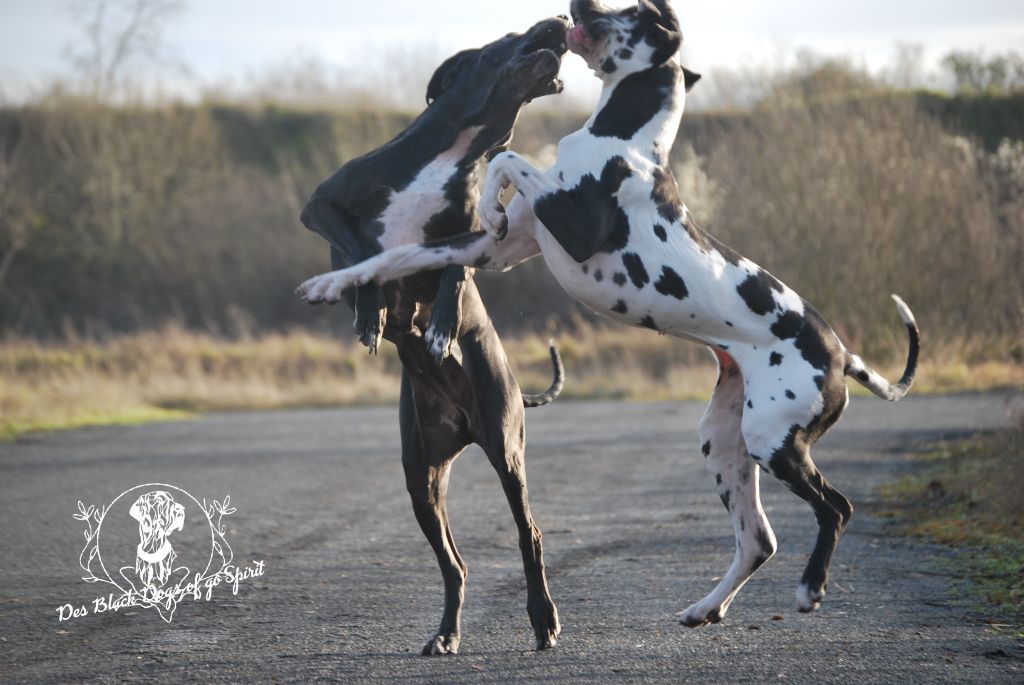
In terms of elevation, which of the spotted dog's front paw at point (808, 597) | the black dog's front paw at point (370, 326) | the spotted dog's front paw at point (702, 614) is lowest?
the spotted dog's front paw at point (702, 614)

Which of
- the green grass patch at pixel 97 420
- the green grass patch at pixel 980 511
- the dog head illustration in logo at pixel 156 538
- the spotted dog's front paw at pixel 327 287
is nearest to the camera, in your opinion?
the spotted dog's front paw at pixel 327 287

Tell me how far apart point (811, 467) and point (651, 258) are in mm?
1057

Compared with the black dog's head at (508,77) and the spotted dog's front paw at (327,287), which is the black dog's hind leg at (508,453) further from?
the black dog's head at (508,77)

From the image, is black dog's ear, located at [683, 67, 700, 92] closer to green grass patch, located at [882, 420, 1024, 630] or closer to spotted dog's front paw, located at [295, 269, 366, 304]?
spotted dog's front paw, located at [295, 269, 366, 304]

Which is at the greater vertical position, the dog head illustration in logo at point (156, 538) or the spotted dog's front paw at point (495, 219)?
the spotted dog's front paw at point (495, 219)

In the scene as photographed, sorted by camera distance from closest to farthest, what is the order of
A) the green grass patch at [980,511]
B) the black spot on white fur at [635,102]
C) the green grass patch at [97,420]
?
the black spot on white fur at [635,102]
the green grass patch at [980,511]
the green grass patch at [97,420]

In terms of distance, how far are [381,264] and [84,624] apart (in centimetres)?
279

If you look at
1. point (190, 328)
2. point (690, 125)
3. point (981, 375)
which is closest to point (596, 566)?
point (981, 375)

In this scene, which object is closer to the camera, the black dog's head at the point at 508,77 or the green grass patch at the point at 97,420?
the black dog's head at the point at 508,77

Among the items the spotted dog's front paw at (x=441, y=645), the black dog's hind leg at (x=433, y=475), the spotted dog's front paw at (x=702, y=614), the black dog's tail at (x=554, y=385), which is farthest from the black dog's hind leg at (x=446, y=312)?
the spotted dog's front paw at (x=702, y=614)

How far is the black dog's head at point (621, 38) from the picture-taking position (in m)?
5.04

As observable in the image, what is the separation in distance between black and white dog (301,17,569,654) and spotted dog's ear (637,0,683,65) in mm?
535

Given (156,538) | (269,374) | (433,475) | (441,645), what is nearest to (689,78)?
(433,475)

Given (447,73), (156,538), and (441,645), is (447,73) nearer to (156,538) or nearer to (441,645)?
(441,645)
